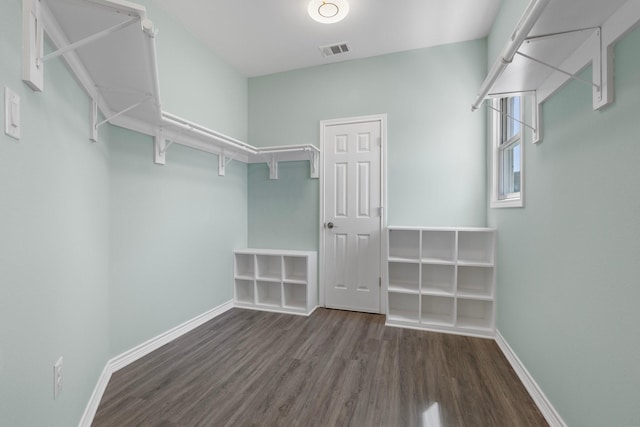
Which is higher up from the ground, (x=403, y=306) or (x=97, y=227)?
(x=97, y=227)

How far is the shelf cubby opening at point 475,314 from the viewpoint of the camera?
257cm

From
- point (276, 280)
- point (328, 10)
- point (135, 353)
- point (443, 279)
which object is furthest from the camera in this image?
point (276, 280)

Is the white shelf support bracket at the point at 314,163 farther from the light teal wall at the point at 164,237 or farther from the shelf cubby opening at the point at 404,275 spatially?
the shelf cubby opening at the point at 404,275

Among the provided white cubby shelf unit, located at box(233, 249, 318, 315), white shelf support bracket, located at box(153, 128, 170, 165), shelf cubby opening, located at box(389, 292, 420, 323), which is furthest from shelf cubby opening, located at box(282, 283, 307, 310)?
white shelf support bracket, located at box(153, 128, 170, 165)

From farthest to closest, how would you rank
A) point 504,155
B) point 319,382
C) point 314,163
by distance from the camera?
1. point 314,163
2. point 504,155
3. point 319,382

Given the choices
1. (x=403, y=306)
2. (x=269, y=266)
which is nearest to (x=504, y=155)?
(x=403, y=306)

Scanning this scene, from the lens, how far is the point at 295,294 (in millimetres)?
3357

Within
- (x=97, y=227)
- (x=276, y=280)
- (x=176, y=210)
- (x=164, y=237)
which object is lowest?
(x=276, y=280)

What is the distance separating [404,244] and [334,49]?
2.19 m

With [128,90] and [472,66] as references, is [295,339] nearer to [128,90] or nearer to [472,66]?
[128,90]

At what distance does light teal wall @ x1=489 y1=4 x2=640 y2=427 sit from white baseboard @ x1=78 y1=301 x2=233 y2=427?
2.30 metres

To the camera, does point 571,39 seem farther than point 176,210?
No

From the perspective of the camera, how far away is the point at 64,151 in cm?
126

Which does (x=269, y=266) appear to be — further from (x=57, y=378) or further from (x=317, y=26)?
(x=317, y=26)
